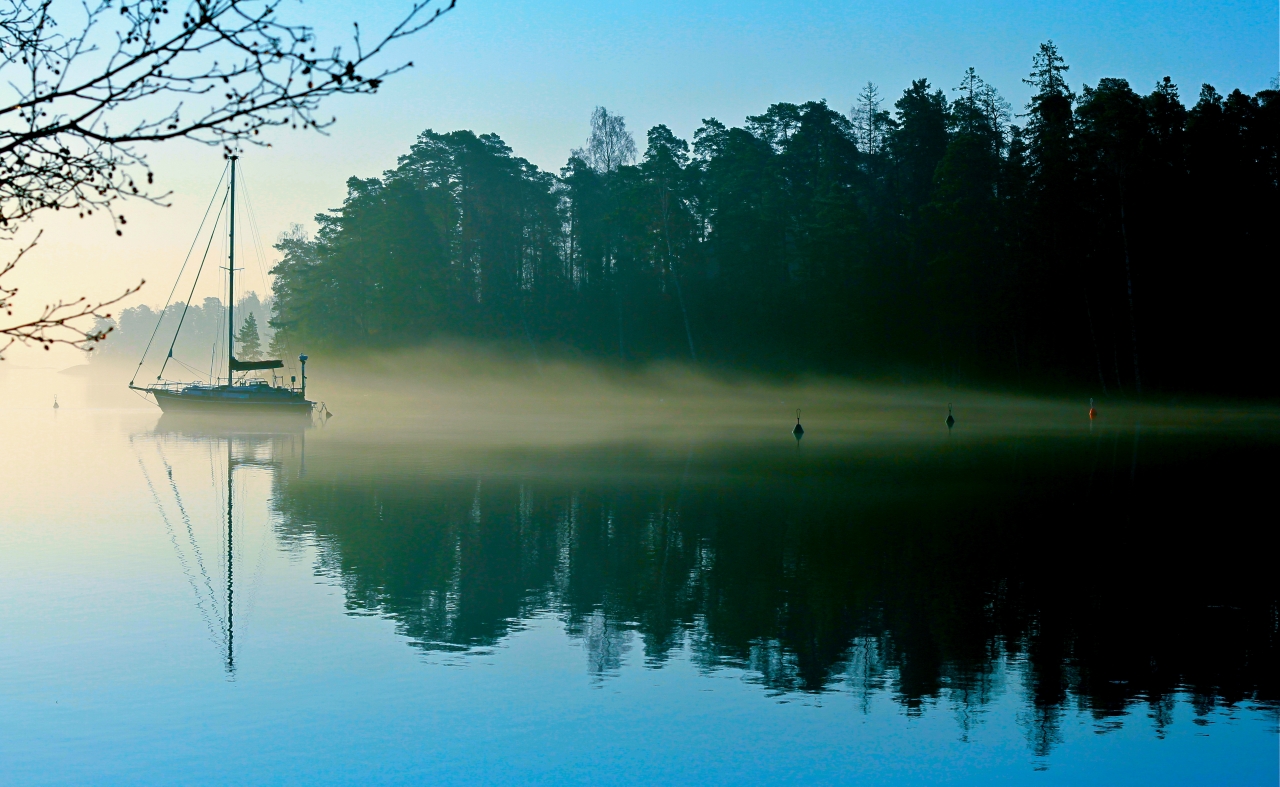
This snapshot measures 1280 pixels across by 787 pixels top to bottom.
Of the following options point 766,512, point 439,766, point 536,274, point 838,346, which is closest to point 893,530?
point 766,512

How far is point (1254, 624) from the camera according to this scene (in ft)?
42.7

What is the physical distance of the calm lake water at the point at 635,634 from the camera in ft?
29.4

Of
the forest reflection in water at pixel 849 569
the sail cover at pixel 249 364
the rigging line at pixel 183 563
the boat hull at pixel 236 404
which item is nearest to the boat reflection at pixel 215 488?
the rigging line at pixel 183 563

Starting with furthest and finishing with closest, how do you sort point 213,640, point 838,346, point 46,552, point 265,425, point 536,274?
point 536,274, point 838,346, point 265,425, point 46,552, point 213,640

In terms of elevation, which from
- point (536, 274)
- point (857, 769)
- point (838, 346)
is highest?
point (536, 274)

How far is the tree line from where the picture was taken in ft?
223

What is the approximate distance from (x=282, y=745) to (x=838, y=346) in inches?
2769

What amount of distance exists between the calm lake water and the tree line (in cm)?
4667

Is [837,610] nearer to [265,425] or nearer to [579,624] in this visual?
[579,624]

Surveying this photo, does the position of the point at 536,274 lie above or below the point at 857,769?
above

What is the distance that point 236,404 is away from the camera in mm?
58156

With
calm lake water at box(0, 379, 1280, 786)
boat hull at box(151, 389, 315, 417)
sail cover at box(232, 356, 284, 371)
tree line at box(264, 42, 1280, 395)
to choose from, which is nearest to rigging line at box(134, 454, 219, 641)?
calm lake water at box(0, 379, 1280, 786)

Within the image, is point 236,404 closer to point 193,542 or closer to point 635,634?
point 193,542

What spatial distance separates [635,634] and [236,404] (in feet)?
164
